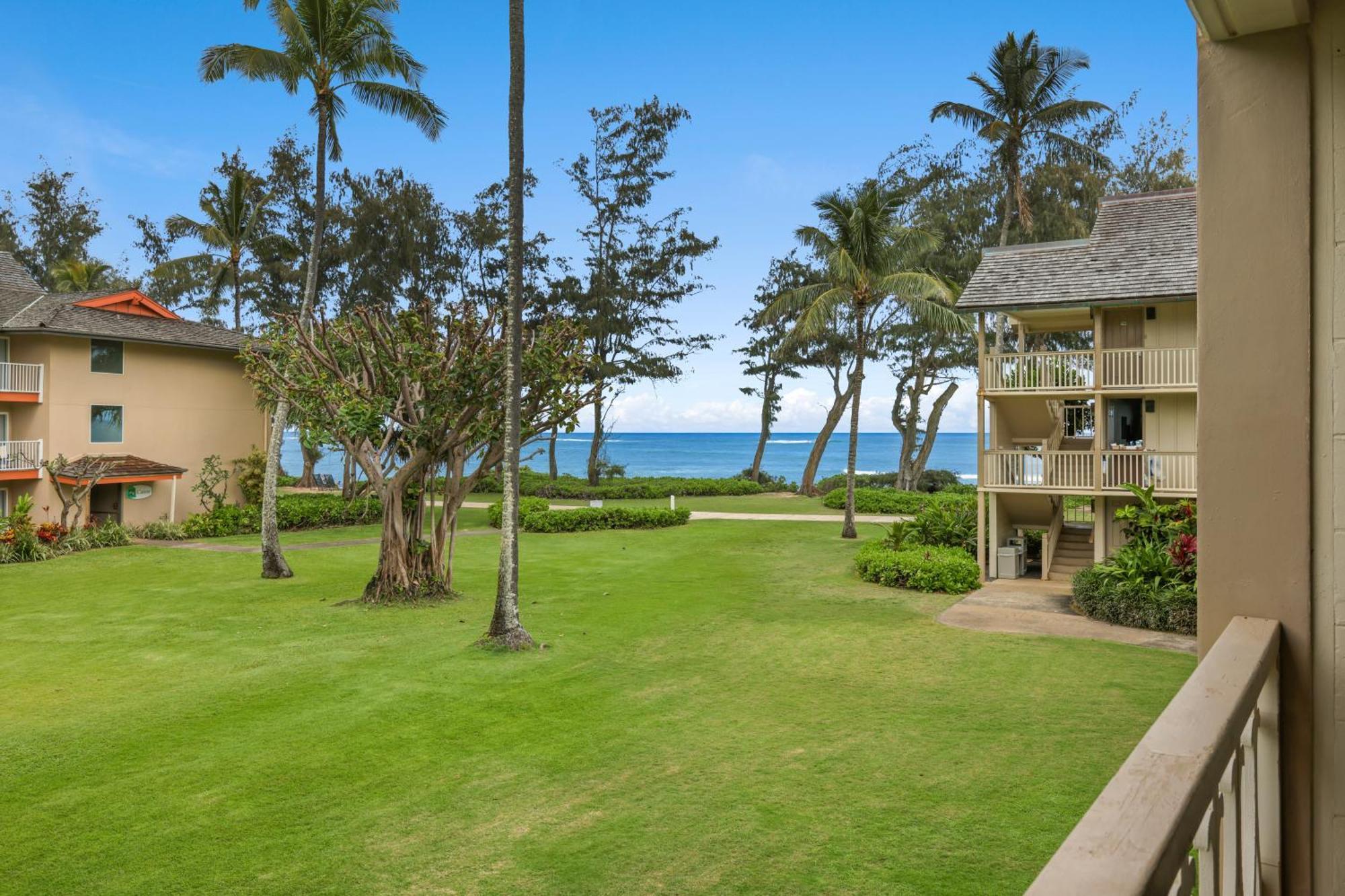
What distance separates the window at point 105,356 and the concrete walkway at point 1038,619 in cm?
2475

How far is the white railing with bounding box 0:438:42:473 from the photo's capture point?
22.6 m

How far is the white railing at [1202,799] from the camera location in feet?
4.01

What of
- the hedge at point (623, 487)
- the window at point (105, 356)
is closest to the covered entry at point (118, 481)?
the window at point (105, 356)

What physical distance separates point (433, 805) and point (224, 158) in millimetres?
37712

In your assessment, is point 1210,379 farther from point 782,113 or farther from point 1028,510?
point 782,113

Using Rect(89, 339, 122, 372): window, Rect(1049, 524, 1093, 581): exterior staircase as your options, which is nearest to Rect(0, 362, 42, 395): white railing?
Rect(89, 339, 122, 372): window

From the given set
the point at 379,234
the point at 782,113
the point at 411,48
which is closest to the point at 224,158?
the point at 379,234

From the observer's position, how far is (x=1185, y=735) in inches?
65.2

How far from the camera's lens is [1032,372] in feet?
59.1

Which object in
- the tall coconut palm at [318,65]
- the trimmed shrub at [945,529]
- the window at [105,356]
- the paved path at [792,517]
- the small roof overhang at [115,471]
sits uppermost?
the tall coconut palm at [318,65]

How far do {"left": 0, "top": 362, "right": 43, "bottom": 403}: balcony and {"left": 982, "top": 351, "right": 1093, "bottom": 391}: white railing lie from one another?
24940 mm

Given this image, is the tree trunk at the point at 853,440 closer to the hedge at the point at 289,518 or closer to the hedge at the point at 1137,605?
the hedge at the point at 1137,605

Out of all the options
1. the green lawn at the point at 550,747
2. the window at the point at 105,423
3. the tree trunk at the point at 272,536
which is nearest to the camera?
the green lawn at the point at 550,747

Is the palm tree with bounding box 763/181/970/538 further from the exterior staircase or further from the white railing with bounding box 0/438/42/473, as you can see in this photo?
the white railing with bounding box 0/438/42/473
